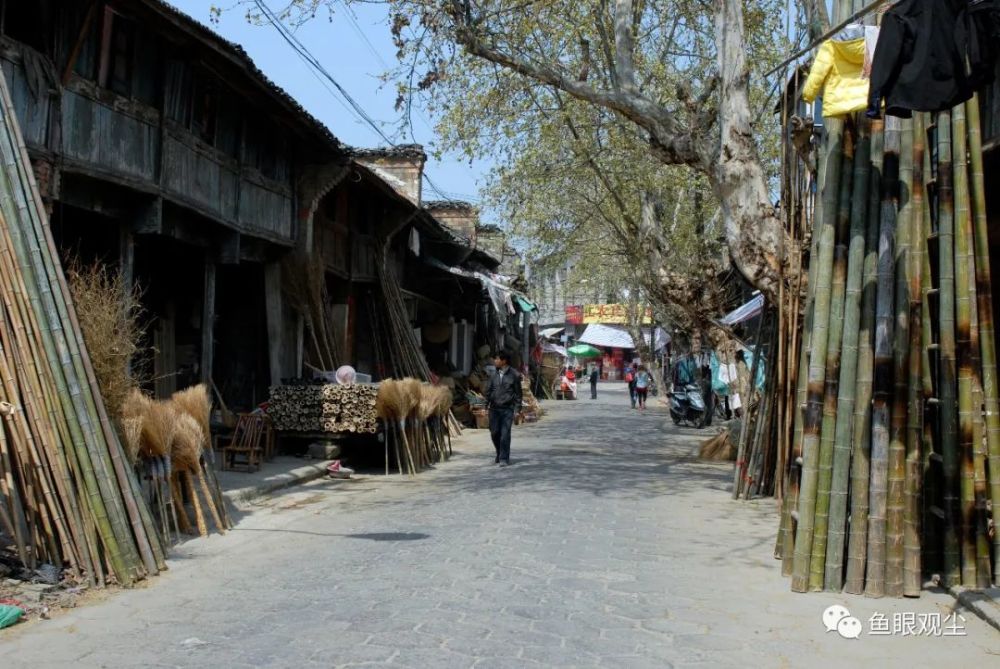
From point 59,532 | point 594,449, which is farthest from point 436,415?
point 59,532

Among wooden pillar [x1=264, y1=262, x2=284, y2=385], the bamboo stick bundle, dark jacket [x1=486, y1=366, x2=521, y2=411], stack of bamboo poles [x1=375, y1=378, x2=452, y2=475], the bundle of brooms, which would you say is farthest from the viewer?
wooden pillar [x1=264, y1=262, x2=284, y2=385]

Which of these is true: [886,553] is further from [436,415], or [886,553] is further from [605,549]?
[436,415]

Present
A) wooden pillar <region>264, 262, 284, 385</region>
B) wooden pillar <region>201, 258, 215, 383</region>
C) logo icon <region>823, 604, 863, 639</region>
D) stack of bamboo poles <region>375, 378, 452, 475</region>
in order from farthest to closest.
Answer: wooden pillar <region>264, 262, 284, 385</region>, wooden pillar <region>201, 258, 215, 383</region>, stack of bamboo poles <region>375, 378, 452, 475</region>, logo icon <region>823, 604, 863, 639</region>

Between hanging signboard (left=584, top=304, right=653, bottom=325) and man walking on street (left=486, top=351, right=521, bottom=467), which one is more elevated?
hanging signboard (left=584, top=304, right=653, bottom=325)

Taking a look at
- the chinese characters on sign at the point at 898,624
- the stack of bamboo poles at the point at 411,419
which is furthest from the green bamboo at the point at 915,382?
the stack of bamboo poles at the point at 411,419

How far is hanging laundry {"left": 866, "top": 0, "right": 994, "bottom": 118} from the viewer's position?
6.16 m

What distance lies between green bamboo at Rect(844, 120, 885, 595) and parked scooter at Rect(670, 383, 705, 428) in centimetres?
2089

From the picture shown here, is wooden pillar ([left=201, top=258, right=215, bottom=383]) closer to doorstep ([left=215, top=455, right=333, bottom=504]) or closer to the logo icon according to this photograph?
doorstep ([left=215, top=455, right=333, bottom=504])

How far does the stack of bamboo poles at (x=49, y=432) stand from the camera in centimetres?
680

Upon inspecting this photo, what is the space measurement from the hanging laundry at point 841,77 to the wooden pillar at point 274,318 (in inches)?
471

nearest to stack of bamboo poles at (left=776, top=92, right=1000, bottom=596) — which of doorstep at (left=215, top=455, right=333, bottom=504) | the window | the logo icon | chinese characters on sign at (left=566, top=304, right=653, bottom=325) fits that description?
the logo icon

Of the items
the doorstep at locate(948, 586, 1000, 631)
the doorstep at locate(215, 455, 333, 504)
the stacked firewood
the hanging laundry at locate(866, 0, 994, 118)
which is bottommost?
the doorstep at locate(948, 586, 1000, 631)

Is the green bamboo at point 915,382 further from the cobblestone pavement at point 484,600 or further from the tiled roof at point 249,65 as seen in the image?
the tiled roof at point 249,65

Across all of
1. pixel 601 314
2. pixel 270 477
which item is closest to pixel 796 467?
pixel 270 477
